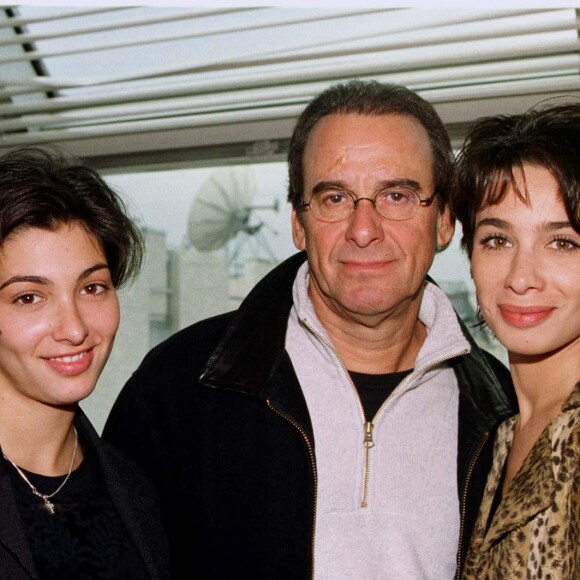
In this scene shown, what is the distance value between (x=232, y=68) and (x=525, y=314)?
1919 millimetres

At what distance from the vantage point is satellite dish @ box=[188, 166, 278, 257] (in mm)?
3996

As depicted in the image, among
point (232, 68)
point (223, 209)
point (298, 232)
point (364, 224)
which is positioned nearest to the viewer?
point (364, 224)

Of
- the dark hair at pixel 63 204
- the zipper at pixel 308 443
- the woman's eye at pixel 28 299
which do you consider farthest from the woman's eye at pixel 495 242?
the woman's eye at pixel 28 299

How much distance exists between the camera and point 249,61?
11.8ft

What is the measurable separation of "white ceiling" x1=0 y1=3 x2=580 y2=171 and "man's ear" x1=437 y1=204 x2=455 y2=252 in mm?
855

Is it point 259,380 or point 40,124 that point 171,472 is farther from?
point 40,124

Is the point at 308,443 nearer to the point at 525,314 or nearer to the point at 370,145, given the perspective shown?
the point at 525,314

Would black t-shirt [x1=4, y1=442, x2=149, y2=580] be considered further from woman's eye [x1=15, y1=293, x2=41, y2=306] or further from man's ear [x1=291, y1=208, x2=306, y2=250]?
man's ear [x1=291, y1=208, x2=306, y2=250]

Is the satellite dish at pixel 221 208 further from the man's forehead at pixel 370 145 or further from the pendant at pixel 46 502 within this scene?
the pendant at pixel 46 502

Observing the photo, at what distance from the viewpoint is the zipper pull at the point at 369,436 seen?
97.2 inches

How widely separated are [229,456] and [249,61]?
1.72 m

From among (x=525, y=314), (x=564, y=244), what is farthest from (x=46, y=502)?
(x=564, y=244)

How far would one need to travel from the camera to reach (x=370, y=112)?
268cm

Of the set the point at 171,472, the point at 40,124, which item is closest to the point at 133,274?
the point at 171,472
